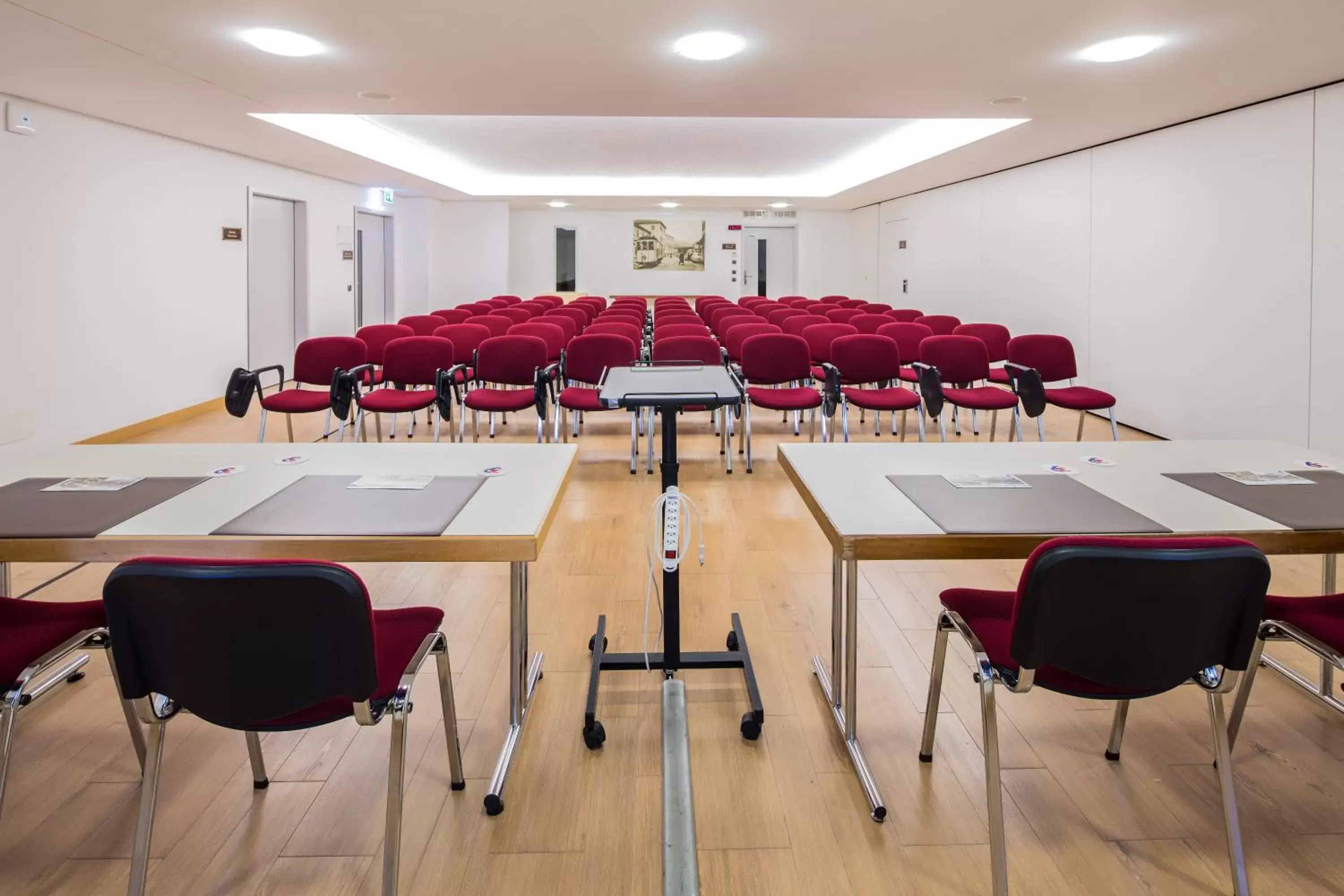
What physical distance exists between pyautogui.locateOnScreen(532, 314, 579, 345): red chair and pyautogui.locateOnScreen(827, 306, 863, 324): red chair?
2.87 meters

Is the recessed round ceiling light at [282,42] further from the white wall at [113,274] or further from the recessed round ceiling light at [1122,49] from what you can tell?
the recessed round ceiling light at [1122,49]

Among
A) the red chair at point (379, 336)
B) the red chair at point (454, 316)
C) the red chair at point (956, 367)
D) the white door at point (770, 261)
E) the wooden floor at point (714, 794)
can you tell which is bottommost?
the wooden floor at point (714, 794)

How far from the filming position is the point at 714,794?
246 cm

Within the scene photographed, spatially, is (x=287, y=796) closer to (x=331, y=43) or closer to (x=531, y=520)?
(x=531, y=520)

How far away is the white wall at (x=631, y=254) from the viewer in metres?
20.2

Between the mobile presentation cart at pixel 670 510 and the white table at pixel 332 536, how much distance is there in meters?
0.27

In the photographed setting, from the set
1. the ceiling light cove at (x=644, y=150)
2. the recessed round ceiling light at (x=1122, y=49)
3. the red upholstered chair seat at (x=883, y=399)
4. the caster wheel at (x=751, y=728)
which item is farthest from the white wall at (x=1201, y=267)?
the caster wheel at (x=751, y=728)

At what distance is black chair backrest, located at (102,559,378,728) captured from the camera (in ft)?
5.30

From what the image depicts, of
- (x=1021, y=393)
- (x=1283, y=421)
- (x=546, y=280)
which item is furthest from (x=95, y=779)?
(x=546, y=280)

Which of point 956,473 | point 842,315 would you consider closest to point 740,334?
point 842,315

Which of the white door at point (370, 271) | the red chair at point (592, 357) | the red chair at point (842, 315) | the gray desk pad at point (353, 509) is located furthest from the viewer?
the white door at point (370, 271)

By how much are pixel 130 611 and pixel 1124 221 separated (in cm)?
909

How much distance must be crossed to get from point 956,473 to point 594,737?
136 centimetres

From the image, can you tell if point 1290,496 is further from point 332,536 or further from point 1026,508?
point 332,536
